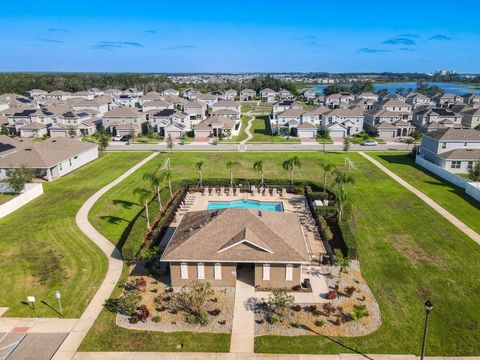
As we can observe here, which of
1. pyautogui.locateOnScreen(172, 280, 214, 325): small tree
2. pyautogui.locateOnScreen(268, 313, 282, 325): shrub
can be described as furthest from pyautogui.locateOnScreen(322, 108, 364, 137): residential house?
pyautogui.locateOnScreen(268, 313, 282, 325): shrub

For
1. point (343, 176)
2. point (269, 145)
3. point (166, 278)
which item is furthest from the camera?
point (269, 145)

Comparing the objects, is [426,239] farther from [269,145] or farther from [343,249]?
[269,145]

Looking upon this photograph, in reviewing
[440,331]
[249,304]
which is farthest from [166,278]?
[440,331]

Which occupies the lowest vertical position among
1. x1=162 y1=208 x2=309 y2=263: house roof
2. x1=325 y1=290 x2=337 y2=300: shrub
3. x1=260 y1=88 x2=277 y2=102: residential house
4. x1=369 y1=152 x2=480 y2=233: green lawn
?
x1=325 y1=290 x2=337 y2=300: shrub

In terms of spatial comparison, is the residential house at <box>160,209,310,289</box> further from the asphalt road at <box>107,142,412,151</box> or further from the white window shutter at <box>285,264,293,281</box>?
the asphalt road at <box>107,142,412,151</box>

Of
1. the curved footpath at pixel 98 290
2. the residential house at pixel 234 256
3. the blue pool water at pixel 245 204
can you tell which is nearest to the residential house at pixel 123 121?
the curved footpath at pixel 98 290
